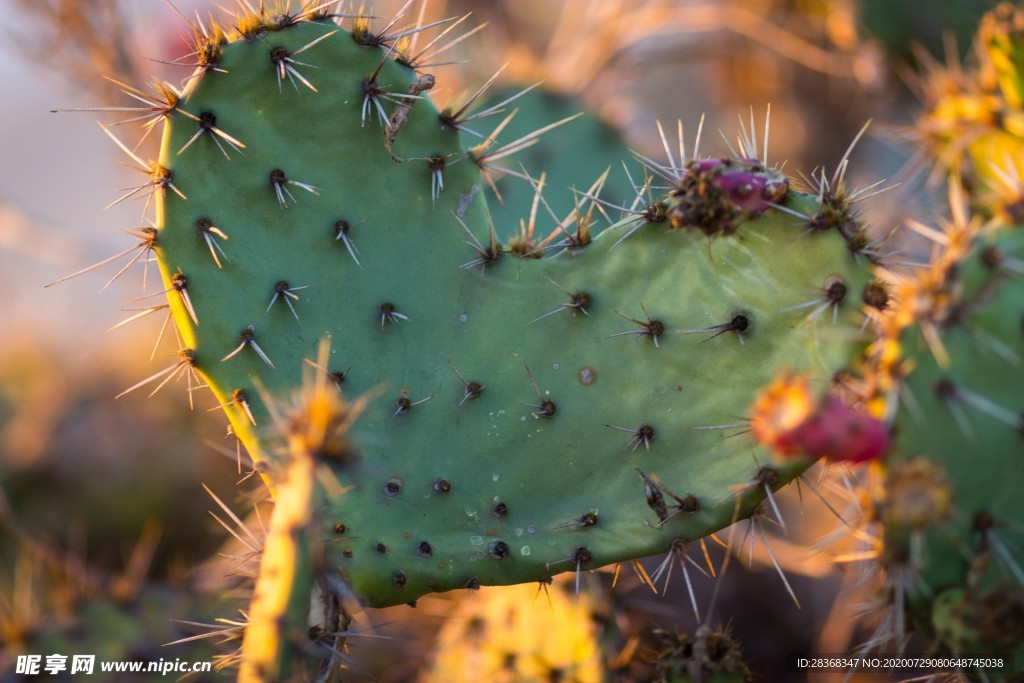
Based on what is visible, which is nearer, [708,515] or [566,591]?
[708,515]

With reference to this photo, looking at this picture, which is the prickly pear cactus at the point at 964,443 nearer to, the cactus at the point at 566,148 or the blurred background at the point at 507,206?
the blurred background at the point at 507,206

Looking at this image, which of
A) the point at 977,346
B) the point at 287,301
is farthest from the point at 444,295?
the point at 977,346

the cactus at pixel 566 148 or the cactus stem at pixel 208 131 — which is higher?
the cactus at pixel 566 148

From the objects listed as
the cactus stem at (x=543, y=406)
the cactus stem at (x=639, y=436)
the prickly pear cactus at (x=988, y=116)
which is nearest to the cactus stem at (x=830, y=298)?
the cactus stem at (x=639, y=436)

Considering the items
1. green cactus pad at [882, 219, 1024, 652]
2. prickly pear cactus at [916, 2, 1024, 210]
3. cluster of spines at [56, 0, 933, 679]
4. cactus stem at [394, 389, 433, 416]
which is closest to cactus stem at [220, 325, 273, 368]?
cluster of spines at [56, 0, 933, 679]

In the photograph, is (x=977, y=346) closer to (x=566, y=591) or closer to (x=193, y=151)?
(x=566, y=591)

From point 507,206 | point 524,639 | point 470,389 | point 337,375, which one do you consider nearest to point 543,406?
point 470,389

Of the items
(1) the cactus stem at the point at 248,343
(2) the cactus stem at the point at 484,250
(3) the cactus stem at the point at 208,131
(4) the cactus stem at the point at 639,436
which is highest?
(3) the cactus stem at the point at 208,131
